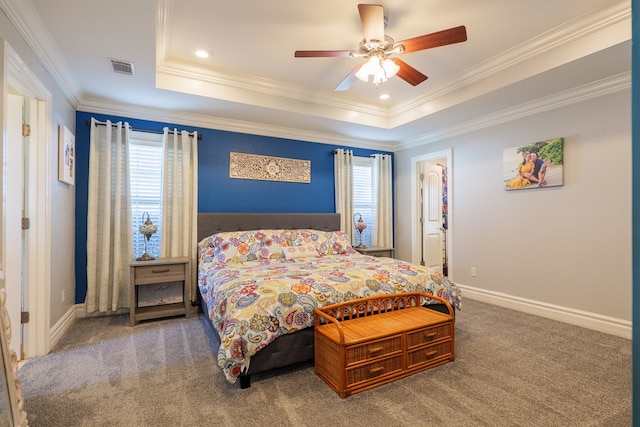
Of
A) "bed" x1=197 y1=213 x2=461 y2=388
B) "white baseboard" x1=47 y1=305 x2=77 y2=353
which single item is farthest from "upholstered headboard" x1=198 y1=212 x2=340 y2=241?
"white baseboard" x1=47 y1=305 x2=77 y2=353

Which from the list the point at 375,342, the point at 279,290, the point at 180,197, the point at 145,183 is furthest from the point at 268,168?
the point at 375,342

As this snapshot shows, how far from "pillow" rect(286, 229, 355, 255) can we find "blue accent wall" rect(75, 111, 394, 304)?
0.66 m

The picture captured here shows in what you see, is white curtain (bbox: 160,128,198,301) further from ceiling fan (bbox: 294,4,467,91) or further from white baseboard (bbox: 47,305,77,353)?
ceiling fan (bbox: 294,4,467,91)

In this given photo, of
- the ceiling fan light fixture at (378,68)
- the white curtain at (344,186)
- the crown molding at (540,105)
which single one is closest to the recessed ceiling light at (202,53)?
the ceiling fan light fixture at (378,68)

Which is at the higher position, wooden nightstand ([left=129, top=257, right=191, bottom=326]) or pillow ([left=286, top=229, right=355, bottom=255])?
pillow ([left=286, top=229, right=355, bottom=255])

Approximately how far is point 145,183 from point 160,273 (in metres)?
1.12

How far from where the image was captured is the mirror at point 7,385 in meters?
1.36

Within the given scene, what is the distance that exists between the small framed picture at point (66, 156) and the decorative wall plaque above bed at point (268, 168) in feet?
5.34

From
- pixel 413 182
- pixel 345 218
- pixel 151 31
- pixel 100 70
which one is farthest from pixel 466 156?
pixel 100 70

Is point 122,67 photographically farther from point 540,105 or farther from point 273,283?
point 540,105

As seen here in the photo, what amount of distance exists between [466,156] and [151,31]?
3.79 metres

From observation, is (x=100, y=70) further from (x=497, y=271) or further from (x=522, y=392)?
(x=497, y=271)

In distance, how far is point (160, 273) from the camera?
325cm

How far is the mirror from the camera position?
4.45 feet
